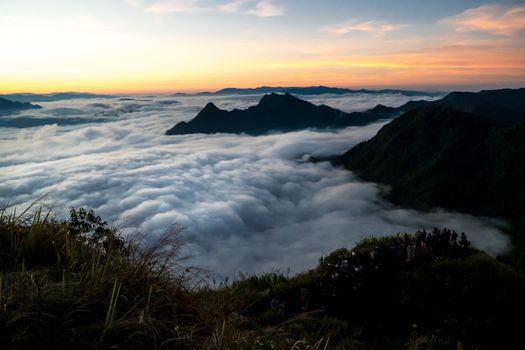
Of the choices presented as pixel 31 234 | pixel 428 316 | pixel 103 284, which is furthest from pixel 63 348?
pixel 428 316

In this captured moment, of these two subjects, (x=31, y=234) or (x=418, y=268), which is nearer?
(x=31, y=234)

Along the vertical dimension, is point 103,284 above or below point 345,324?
above

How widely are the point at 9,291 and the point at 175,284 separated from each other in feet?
5.06

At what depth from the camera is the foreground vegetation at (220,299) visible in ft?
9.55

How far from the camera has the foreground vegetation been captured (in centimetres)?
291

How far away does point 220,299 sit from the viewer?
5.24 metres

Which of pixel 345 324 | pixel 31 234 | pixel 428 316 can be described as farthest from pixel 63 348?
pixel 428 316

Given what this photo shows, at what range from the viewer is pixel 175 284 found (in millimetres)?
4082

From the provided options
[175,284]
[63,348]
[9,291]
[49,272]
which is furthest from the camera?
[175,284]

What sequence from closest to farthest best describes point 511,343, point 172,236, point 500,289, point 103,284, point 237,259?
point 103,284
point 172,236
point 511,343
point 500,289
point 237,259

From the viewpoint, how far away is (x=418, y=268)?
10.2m

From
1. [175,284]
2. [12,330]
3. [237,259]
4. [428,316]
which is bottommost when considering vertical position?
[237,259]

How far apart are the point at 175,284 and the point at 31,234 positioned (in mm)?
1844

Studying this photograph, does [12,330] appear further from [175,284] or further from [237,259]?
[237,259]
